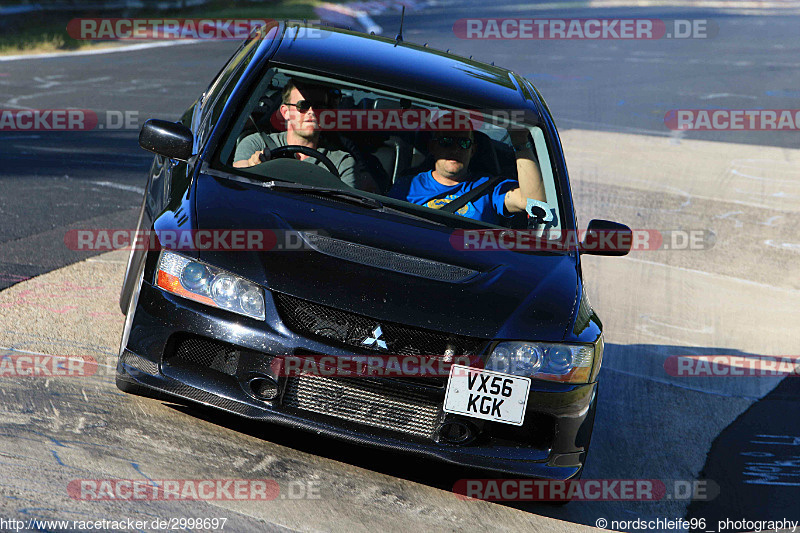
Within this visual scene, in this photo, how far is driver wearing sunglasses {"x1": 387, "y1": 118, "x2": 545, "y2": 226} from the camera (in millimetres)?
5078

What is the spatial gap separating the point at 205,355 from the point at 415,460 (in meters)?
1.01

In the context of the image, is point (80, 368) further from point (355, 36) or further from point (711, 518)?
point (711, 518)

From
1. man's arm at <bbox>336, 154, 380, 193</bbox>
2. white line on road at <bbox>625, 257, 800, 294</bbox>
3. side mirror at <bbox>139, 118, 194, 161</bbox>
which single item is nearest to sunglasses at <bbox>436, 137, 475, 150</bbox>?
man's arm at <bbox>336, 154, 380, 193</bbox>

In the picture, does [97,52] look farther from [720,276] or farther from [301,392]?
[301,392]

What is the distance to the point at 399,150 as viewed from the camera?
5.42 m

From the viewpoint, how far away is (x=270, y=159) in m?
4.92

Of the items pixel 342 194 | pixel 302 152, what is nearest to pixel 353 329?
pixel 342 194

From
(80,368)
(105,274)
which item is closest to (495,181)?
(80,368)

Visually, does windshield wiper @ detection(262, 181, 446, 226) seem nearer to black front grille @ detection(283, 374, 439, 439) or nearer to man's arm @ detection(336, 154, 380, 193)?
man's arm @ detection(336, 154, 380, 193)

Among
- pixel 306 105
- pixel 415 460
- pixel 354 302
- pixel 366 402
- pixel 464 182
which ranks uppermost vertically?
pixel 306 105

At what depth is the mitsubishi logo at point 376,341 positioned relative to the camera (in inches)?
150

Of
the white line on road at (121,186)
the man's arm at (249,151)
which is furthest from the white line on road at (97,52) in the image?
the man's arm at (249,151)

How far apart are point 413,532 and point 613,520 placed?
99 cm

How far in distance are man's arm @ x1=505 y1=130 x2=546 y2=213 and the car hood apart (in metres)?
0.51
